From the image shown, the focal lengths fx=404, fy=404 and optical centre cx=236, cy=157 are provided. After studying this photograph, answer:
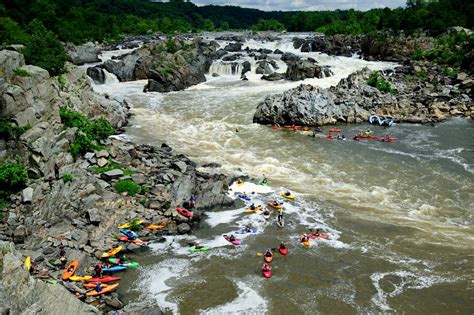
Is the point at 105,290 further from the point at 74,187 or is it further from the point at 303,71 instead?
the point at 303,71

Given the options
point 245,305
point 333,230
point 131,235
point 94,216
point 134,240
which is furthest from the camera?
point 333,230

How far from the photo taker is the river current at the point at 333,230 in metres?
14.5

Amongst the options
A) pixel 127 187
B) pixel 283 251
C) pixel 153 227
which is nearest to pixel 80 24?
pixel 127 187

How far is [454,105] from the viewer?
41.9 metres

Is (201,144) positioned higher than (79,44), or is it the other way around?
(79,44)

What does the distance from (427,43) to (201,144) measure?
54.5 metres

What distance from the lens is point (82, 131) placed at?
24484 mm

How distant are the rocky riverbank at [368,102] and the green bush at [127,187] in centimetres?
2028

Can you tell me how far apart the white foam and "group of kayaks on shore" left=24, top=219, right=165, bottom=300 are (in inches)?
153

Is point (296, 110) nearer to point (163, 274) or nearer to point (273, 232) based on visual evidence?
point (273, 232)

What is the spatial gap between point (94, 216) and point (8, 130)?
23.0 feet

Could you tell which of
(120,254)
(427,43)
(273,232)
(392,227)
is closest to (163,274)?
(120,254)

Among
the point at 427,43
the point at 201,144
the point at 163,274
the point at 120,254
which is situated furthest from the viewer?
the point at 427,43

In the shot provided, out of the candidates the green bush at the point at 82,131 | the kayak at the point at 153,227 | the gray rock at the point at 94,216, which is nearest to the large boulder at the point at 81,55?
the green bush at the point at 82,131
